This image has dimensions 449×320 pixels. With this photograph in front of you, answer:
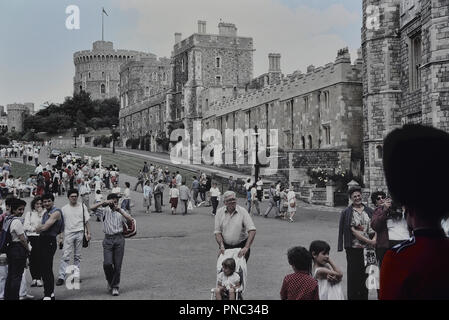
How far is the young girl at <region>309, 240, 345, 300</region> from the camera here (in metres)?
6.42

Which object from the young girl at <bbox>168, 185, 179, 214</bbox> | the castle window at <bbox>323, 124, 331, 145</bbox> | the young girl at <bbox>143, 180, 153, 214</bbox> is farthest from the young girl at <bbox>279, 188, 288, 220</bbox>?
the castle window at <bbox>323, 124, 331, 145</bbox>

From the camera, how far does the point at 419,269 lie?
2699 mm

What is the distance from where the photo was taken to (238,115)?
50.6 m

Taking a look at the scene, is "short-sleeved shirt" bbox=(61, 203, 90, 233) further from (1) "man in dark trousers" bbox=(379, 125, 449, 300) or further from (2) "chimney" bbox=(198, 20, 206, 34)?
(2) "chimney" bbox=(198, 20, 206, 34)

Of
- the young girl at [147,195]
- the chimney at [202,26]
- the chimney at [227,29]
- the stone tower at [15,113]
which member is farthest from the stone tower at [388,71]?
the stone tower at [15,113]

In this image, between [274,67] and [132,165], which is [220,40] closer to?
[274,67]

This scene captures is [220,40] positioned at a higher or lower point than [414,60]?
higher

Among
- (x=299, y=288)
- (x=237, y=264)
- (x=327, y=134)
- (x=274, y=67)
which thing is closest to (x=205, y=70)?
(x=274, y=67)

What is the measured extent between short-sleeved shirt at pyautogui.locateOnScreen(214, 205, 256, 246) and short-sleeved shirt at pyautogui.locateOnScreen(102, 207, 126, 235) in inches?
86.5

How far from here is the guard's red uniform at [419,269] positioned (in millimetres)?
2699

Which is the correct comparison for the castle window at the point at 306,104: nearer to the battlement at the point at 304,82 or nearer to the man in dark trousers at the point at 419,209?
the battlement at the point at 304,82

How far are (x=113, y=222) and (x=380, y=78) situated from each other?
19.4 meters
